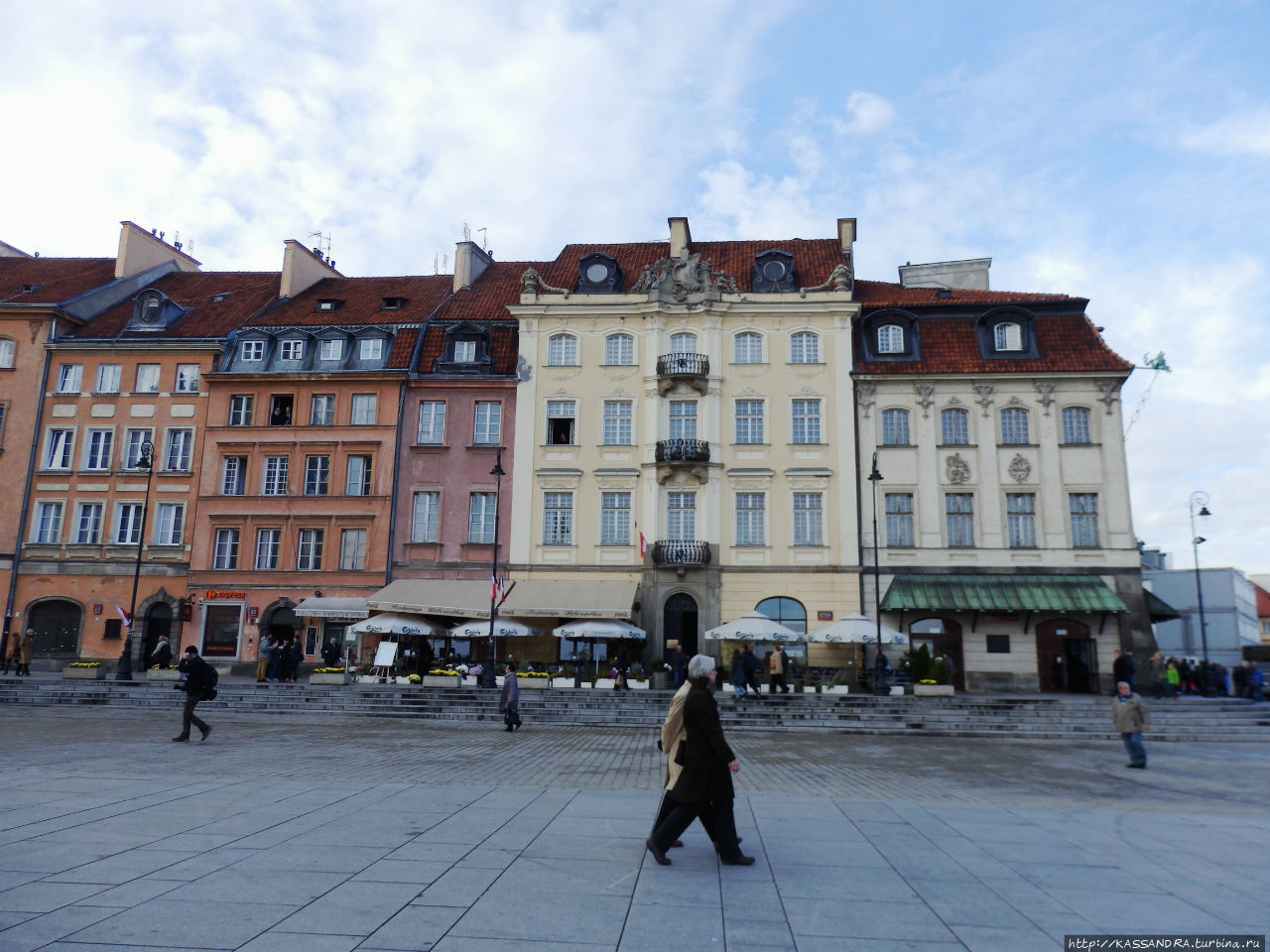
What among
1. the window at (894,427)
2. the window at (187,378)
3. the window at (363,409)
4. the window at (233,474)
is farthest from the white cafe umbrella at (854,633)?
the window at (187,378)

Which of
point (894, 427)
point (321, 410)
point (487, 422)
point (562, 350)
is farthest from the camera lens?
point (321, 410)

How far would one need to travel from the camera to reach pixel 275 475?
3534 cm

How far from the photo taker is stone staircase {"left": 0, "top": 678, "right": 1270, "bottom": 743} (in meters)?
21.8

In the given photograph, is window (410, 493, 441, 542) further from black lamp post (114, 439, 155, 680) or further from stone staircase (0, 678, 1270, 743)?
black lamp post (114, 439, 155, 680)

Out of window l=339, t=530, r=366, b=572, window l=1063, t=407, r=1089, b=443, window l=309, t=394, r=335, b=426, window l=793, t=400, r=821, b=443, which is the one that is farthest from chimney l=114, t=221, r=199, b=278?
window l=1063, t=407, r=1089, b=443

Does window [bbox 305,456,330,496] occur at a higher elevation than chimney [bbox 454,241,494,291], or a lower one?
lower

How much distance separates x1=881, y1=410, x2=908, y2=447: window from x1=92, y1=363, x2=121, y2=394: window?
30.1 meters

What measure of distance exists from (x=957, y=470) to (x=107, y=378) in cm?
3330

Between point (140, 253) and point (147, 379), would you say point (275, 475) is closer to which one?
point (147, 379)

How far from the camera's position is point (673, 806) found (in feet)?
24.5

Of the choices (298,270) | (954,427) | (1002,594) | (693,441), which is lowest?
(1002,594)

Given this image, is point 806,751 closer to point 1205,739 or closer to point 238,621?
point 1205,739

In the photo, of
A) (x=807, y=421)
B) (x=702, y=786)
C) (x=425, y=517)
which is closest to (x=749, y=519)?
(x=807, y=421)

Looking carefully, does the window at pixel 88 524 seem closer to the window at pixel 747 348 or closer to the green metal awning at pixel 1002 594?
the window at pixel 747 348
